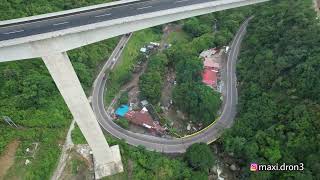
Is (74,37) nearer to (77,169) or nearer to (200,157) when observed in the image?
(77,169)

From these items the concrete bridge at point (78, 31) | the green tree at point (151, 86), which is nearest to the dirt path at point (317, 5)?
the concrete bridge at point (78, 31)

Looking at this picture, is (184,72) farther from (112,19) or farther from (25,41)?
(25,41)

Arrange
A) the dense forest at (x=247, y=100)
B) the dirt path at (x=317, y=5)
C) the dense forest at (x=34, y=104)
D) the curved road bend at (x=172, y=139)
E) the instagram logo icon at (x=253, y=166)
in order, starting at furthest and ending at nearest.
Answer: the dirt path at (x=317, y=5)
the curved road bend at (x=172, y=139)
the dense forest at (x=34, y=104)
the instagram logo icon at (x=253, y=166)
the dense forest at (x=247, y=100)

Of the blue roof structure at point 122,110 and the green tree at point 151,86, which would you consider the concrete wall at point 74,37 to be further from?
the blue roof structure at point 122,110

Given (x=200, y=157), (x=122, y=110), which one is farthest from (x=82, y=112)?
(x=200, y=157)

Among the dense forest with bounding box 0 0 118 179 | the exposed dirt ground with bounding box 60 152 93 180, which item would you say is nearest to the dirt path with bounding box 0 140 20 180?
the dense forest with bounding box 0 0 118 179

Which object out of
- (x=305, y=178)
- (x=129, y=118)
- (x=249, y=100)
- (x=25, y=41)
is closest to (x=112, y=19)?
(x=25, y=41)

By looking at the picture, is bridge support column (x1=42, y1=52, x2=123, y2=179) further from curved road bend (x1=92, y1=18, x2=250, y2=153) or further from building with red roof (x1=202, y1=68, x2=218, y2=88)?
building with red roof (x1=202, y1=68, x2=218, y2=88)
